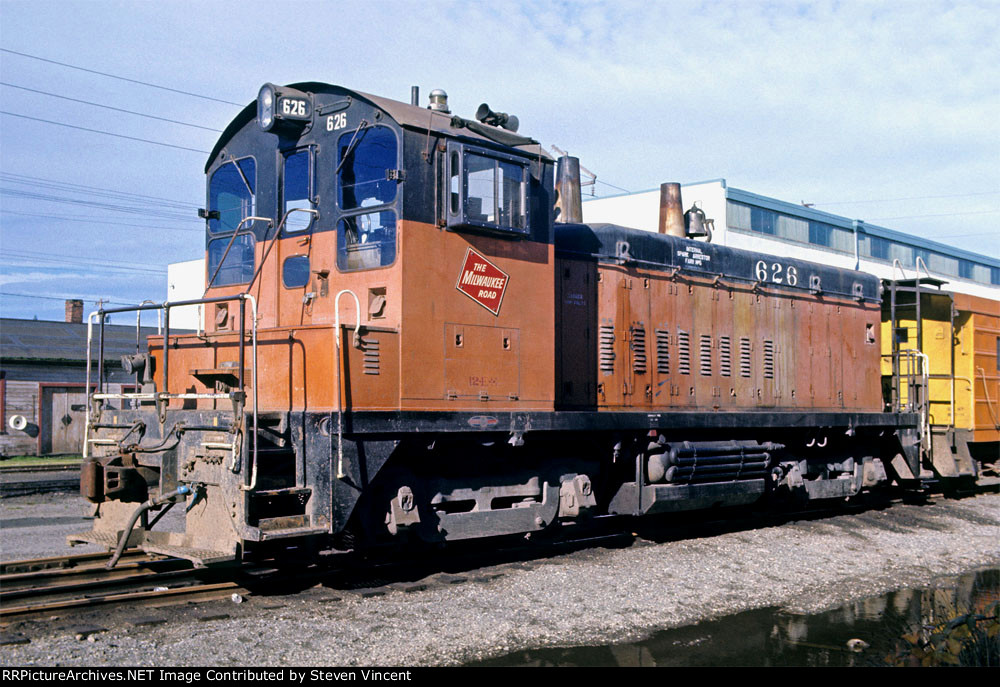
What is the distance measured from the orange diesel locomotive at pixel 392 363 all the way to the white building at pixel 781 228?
57.5 ft

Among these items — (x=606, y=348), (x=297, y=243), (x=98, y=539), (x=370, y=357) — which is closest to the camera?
(x=370, y=357)

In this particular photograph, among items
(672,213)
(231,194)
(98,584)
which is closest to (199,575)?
(98,584)

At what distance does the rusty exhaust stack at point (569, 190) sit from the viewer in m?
10.0

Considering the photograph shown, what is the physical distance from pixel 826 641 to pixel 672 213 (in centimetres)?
633

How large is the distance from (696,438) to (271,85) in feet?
19.3

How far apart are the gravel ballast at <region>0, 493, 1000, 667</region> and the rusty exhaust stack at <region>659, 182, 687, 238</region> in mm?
3801

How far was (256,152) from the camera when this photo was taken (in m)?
8.23

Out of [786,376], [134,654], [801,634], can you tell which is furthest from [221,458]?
[786,376]

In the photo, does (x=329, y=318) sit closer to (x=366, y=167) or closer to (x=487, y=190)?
(x=366, y=167)

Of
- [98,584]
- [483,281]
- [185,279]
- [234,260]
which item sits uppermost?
[185,279]

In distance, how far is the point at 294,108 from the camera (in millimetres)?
7734

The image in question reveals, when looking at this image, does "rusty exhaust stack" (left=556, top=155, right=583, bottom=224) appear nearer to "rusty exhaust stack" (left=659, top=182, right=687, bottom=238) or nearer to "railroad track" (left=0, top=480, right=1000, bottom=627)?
"rusty exhaust stack" (left=659, top=182, right=687, bottom=238)

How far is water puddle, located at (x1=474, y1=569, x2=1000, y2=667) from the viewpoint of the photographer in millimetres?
5629

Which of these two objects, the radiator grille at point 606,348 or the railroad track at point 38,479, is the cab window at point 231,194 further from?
the railroad track at point 38,479
